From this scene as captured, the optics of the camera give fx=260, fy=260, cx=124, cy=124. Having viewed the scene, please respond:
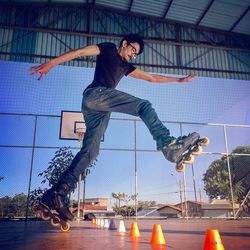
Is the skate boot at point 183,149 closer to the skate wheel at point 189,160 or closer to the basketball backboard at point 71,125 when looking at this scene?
the skate wheel at point 189,160

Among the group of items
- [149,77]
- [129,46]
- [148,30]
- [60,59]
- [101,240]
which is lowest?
[101,240]

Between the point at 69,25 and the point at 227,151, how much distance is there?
8867 mm

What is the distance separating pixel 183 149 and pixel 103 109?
83 cm

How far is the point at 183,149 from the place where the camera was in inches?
90.3

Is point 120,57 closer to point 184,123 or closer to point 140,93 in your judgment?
point 184,123

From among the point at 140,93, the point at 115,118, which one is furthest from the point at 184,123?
the point at 140,93

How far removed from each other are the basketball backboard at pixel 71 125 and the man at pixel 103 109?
6836 mm

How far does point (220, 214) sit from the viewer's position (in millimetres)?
34969

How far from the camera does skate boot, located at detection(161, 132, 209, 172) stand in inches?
89.3

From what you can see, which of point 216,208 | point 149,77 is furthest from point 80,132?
point 216,208

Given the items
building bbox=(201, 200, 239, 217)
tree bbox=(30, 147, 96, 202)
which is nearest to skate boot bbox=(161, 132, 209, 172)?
tree bbox=(30, 147, 96, 202)

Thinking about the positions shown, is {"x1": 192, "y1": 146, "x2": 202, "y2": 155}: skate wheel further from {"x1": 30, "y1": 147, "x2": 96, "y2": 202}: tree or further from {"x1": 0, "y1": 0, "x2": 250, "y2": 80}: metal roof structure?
{"x1": 0, "y1": 0, "x2": 250, "y2": 80}: metal roof structure

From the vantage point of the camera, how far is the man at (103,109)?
232cm

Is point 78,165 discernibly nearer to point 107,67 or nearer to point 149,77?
point 107,67
